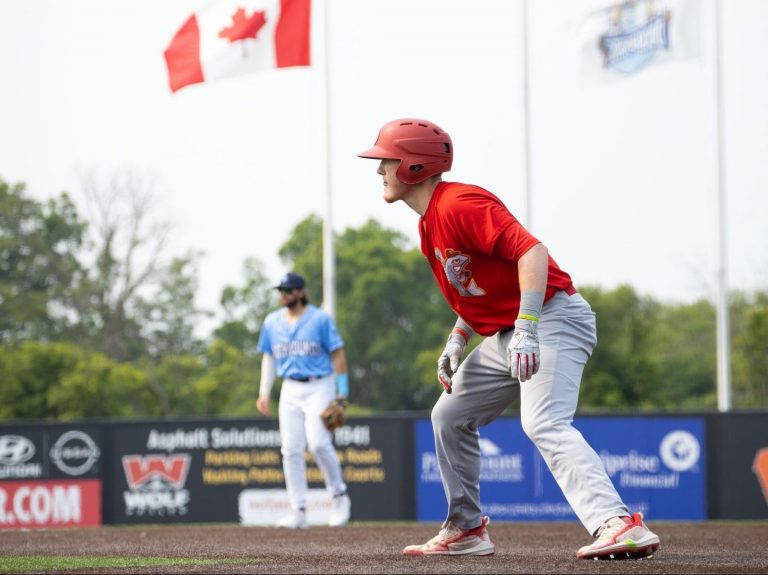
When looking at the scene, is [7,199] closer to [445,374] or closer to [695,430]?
[695,430]

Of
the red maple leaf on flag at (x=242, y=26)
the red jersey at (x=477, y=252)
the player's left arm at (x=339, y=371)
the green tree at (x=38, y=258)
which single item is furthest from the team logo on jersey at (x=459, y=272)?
the green tree at (x=38, y=258)

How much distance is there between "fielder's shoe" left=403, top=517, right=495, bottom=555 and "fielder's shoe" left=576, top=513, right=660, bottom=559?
2.91 ft

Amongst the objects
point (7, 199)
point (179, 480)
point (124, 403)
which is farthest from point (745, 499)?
point (7, 199)

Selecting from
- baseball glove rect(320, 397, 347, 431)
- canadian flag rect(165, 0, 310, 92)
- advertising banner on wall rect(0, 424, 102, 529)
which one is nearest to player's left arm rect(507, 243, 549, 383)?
baseball glove rect(320, 397, 347, 431)

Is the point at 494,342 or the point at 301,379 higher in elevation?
the point at 494,342

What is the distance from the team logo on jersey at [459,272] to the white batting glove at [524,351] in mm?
449

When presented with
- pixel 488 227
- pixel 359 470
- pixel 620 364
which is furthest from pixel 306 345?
pixel 620 364

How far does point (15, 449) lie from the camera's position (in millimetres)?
15383

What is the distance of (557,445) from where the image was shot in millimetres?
5812

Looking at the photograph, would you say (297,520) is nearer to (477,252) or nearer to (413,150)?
(413,150)

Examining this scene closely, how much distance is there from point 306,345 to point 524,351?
6088 millimetres

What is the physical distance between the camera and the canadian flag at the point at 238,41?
18328mm

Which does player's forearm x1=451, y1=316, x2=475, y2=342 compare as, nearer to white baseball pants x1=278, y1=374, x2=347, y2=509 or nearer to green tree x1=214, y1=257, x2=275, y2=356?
white baseball pants x1=278, y1=374, x2=347, y2=509

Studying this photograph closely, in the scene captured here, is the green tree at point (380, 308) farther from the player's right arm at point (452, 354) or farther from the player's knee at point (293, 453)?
the player's right arm at point (452, 354)
